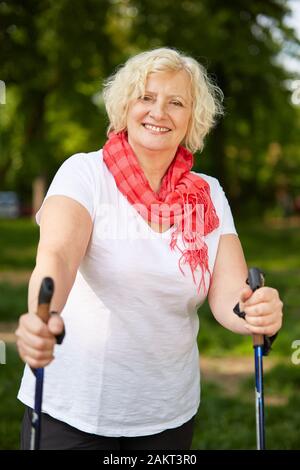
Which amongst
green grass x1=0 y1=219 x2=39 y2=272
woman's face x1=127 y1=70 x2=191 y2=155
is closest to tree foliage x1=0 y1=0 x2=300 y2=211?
green grass x1=0 y1=219 x2=39 y2=272

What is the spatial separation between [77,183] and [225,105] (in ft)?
34.3

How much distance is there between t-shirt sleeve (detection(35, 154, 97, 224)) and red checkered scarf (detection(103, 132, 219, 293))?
0.09 meters

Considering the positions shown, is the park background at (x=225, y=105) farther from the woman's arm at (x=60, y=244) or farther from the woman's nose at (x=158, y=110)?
the woman's arm at (x=60, y=244)

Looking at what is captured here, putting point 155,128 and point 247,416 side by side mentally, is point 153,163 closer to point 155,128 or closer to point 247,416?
point 155,128

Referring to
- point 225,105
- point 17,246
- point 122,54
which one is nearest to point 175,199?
point 225,105

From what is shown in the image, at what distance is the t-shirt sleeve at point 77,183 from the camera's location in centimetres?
211

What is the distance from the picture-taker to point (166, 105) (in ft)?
7.75

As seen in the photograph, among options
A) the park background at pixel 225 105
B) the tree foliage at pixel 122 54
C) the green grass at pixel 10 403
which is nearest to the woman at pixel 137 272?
the park background at pixel 225 105

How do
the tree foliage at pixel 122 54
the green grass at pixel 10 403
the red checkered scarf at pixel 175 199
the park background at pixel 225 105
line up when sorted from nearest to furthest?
the red checkered scarf at pixel 175 199 → the green grass at pixel 10 403 → the park background at pixel 225 105 → the tree foliage at pixel 122 54

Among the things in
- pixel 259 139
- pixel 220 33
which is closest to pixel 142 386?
pixel 220 33

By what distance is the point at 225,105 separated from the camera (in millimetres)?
12281

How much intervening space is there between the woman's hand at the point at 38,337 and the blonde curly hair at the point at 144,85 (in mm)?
984

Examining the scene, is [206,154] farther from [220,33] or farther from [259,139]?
[220,33]

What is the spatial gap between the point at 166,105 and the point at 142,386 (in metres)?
0.91
